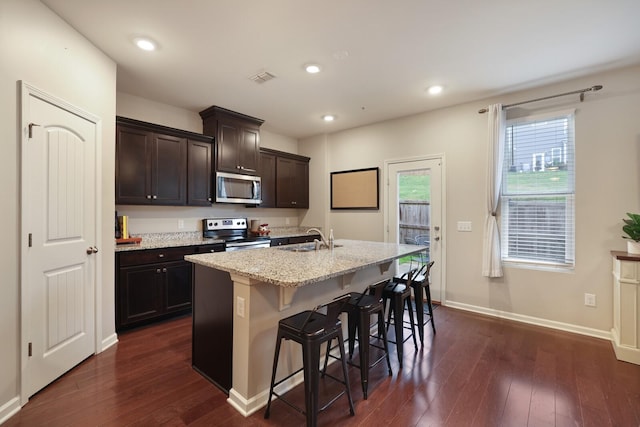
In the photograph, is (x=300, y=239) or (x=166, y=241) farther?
(x=300, y=239)

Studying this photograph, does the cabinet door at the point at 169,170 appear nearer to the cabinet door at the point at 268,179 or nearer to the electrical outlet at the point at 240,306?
the cabinet door at the point at 268,179

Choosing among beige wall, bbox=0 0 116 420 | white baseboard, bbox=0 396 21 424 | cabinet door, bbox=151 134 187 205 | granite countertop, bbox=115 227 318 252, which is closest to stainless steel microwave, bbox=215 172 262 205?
cabinet door, bbox=151 134 187 205

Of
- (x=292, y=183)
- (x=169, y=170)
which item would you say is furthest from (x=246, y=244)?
(x=292, y=183)

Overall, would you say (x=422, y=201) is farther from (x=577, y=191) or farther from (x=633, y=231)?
(x=633, y=231)

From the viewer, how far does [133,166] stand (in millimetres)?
3359

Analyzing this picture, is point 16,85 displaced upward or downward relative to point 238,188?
upward

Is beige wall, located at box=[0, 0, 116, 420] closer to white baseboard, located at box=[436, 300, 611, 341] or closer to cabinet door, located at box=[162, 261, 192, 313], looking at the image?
cabinet door, located at box=[162, 261, 192, 313]

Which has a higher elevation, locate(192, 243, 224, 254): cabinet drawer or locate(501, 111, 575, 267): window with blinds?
locate(501, 111, 575, 267): window with blinds

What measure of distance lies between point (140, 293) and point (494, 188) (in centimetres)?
421

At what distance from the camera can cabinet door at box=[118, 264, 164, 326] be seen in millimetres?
3012

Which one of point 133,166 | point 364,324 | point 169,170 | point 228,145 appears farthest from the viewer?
point 228,145

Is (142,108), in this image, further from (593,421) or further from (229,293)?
(593,421)

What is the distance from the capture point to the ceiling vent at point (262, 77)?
10.3ft

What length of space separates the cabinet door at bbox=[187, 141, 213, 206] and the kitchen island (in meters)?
1.88
